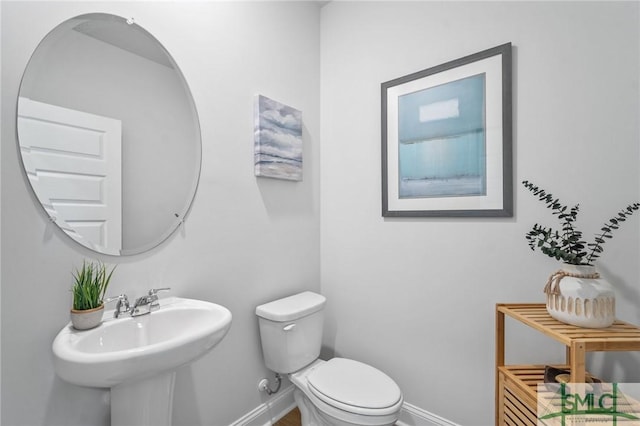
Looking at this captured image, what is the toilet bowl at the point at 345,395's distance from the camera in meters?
1.19

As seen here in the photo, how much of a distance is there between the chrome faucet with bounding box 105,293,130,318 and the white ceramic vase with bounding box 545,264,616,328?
1.50 metres

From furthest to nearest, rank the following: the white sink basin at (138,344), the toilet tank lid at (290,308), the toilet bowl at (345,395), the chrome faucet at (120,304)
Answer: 1. the toilet tank lid at (290,308)
2. the toilet bowl at (345,395)
3. the chrome faucet at (120,304)
4. the white sink basin at (138,344)

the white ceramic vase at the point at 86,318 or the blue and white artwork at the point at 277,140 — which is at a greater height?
the blue and white artwork at the point at 277,140

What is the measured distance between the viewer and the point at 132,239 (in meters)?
1.12

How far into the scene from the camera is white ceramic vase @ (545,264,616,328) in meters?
0.92

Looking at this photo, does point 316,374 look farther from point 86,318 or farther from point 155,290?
point 86,318

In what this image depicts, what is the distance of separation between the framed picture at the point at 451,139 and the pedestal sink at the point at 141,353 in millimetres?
1125

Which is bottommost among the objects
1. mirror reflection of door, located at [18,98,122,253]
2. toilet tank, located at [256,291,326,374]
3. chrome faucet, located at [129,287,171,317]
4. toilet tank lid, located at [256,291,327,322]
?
toilet tank, located at [256,291,326,374]

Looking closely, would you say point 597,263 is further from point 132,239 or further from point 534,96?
point 132,239

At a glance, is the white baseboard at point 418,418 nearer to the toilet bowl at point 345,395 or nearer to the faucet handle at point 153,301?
the toilet bowl at point 345,395

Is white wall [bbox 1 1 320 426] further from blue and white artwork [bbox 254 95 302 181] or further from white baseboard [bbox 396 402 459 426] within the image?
white baseboard [bbox 396 402 459 426]

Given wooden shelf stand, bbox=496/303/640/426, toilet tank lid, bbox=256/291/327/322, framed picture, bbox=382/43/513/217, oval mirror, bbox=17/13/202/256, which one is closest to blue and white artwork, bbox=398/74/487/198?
framed picture, bbox=382/43/513/217

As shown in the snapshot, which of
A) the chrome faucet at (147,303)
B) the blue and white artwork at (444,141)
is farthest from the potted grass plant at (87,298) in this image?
the blue and white artwork at (444,141)

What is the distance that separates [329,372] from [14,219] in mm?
1362
